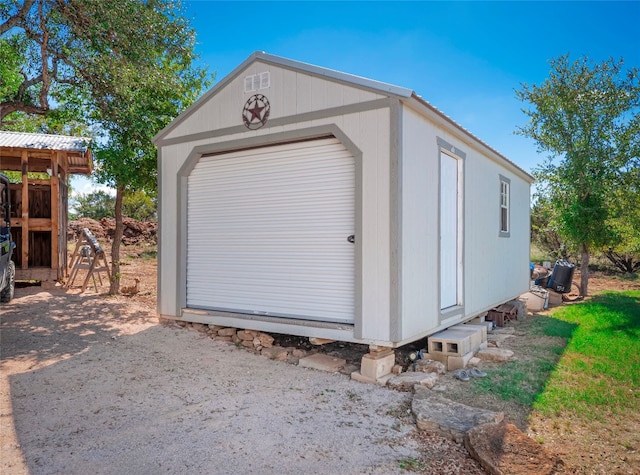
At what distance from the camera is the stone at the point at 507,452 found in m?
3.09

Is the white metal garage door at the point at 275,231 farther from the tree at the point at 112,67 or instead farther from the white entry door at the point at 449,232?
the tree at the point at 112,67

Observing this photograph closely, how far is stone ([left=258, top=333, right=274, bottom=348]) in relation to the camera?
621cm

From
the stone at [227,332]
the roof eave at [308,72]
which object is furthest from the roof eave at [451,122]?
the stone at [227,332]

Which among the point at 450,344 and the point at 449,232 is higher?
the point at 449,232

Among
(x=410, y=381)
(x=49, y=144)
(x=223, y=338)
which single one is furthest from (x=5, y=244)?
(x=410, y=381)

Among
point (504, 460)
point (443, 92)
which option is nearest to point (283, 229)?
point (504, 460)

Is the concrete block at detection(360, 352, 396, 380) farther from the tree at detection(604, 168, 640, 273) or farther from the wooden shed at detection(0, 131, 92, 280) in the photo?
the tree at detection(604, 168, 640, 273)

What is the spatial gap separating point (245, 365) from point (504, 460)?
128 inches

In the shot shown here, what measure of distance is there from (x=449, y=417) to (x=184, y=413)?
Result: 235 centimetres

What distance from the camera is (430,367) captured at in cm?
543

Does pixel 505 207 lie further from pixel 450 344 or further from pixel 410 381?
pixel 410 381

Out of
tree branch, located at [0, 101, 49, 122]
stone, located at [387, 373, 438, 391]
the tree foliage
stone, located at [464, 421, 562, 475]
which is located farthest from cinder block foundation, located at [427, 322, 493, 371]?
the tree foliage

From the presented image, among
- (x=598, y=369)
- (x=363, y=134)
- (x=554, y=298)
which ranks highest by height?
(x=363, y=134)

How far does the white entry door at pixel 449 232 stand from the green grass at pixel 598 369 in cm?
171
